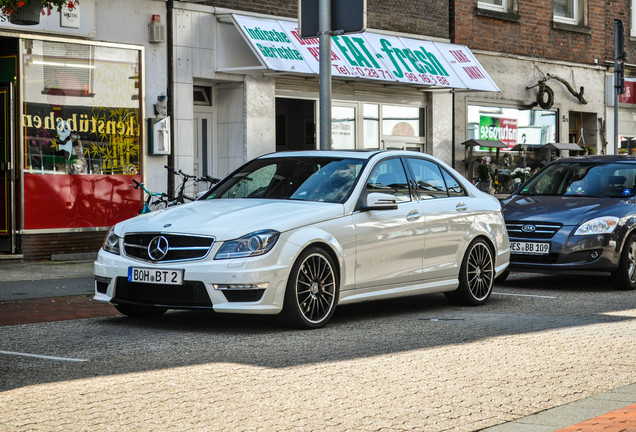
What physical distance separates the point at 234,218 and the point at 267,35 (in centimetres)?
971

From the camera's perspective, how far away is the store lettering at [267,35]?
17.8m

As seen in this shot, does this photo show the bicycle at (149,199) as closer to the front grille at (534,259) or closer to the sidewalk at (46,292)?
the sidewalk at (46,292)

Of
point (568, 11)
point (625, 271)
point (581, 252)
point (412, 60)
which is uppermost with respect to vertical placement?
point (568, 11)

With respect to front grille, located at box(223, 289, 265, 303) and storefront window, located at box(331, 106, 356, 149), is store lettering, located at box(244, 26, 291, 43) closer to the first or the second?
storefront window, located at box(331, 106, 356, 149)

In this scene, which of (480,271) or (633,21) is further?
(633,21)

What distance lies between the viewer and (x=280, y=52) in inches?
709

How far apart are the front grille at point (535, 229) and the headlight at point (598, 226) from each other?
251 millimetres

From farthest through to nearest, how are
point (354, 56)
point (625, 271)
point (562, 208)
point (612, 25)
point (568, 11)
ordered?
point (612, 25), point (568, 11), point (354, 56), point (562, 208), point (625, 271)

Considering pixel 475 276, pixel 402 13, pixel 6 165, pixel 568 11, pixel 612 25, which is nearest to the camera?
pixel 475 276

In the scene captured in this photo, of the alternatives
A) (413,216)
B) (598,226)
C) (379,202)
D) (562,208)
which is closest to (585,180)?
(562,208)

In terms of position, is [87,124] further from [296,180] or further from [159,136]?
[296,180]

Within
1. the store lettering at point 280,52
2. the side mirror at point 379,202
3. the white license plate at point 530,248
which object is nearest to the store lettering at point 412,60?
the store lettering at point 280,52

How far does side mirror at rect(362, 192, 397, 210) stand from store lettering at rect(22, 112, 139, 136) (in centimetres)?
732

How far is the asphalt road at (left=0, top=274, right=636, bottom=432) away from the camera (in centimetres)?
563
